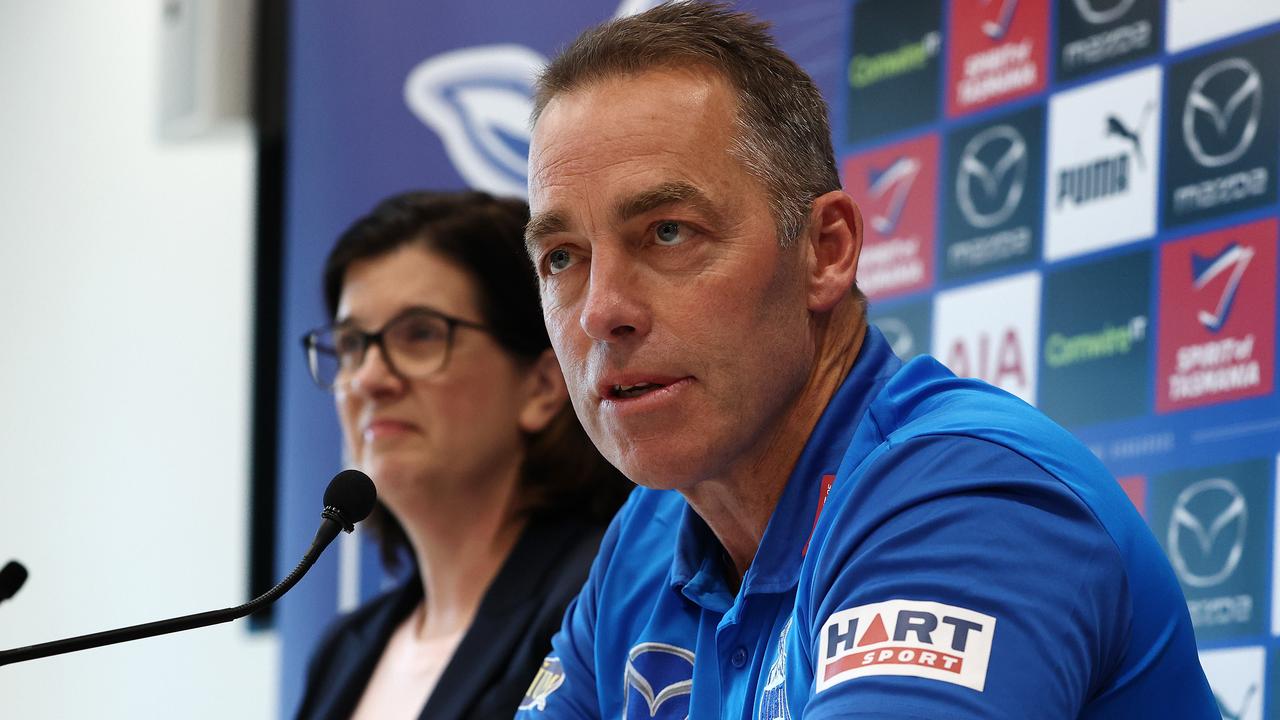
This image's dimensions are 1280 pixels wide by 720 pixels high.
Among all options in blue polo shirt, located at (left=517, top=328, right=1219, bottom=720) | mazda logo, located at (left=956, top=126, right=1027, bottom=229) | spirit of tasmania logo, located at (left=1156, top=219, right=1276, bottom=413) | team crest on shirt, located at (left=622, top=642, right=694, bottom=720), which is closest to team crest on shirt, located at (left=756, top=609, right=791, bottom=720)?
blue polo shirt, located at (left=517, top=328, right=1219, bottom=720)

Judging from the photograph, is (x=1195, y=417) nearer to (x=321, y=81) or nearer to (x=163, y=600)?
(x=321, y=81)

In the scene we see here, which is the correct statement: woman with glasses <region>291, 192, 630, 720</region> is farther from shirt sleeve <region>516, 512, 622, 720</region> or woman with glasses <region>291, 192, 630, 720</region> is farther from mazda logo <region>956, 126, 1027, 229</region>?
mazda logo <region>956, 126, 1027, 229</region>

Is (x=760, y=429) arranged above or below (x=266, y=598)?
above

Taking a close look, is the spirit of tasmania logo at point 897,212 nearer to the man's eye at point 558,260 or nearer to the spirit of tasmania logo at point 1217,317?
the spirit of tasmania logo at point 1217,317

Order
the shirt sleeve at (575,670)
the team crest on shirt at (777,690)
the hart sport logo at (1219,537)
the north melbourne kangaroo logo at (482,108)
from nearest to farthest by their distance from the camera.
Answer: the team crest on shirt at (777,690), the shirt sleeve at (575,670), the hart sport logo at (1219,537), the north melbourne kangaroo logo at (482,108)

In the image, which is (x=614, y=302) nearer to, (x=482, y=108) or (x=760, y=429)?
(x=760, y=429)

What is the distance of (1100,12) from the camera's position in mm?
2270

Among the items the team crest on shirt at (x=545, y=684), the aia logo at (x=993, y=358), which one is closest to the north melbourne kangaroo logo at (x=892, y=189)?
the aia logo at (x=993, y=358)

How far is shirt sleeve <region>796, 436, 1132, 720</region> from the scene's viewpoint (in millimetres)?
1034

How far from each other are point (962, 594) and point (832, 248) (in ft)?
1.76

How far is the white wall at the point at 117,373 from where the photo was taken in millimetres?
3992

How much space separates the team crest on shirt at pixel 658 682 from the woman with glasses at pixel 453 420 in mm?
770

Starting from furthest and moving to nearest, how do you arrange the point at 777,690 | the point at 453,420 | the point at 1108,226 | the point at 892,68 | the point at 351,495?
the point at 892,68
the point at 453,420
the point at 1108,226
the point at 351,495
the point at 777,690

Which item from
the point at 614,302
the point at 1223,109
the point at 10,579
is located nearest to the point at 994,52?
the point at 1223,109
